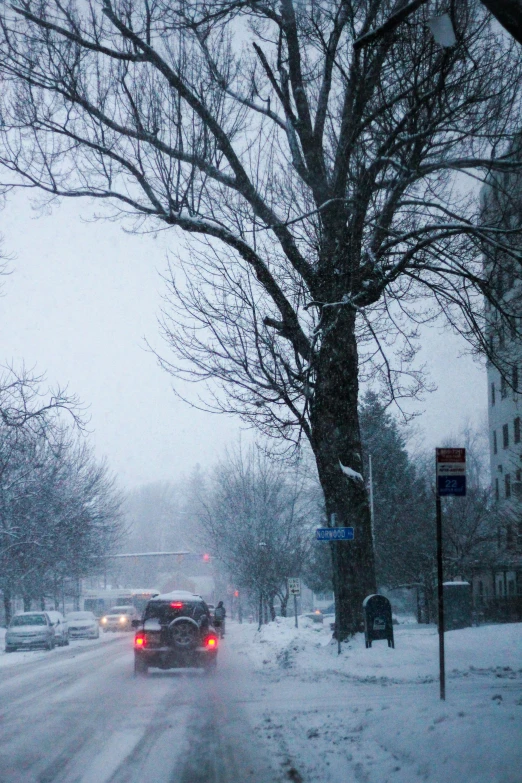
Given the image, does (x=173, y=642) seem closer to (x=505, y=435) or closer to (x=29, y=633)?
(x=29, y=633)

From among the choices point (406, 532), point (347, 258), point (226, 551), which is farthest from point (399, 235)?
Result: point (226, 551)

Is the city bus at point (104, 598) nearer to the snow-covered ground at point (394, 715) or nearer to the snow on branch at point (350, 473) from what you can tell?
the snow-covered ground at point (394, 715)

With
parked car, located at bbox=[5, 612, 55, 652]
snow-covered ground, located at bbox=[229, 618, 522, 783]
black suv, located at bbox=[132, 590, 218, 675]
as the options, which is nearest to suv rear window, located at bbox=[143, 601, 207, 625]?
black suv, located at bbox=[132, 590, 218, 675]

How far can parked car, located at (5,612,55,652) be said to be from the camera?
1296 inches

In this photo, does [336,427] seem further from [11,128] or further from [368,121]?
[11,128]

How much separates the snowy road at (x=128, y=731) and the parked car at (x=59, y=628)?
761 inches

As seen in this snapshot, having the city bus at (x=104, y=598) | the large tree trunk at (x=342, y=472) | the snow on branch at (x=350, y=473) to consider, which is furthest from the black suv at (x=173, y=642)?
the city bus at (x=104, y=598)

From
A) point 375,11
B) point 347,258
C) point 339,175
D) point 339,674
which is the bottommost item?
point 339,674

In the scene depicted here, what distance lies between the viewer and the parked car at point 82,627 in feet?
157

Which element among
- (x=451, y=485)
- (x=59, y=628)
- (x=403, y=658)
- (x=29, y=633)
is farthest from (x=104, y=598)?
Result: (x=451, y=485)

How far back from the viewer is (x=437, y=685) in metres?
12.4

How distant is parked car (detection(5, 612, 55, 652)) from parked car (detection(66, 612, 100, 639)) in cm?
1308

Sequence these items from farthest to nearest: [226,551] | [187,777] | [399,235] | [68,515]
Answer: [226,551]
[68,515]
[399,235]
[187,777]

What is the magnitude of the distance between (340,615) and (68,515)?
23368 mm
